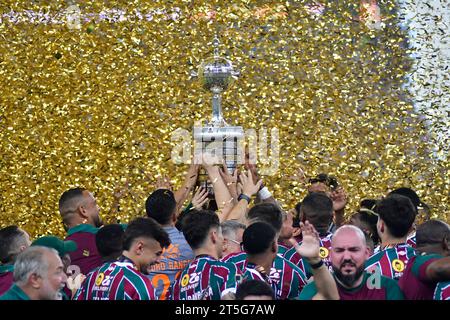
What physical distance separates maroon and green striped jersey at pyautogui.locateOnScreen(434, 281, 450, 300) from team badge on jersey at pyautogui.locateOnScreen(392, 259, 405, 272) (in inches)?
31.4

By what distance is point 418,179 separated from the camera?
44.2 feet

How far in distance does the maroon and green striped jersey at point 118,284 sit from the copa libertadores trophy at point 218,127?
5644 mm

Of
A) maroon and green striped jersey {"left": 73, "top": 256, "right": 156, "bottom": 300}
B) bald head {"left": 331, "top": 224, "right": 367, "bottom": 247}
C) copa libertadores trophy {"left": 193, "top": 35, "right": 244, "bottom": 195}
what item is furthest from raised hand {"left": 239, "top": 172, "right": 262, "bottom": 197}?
bald head {"left": 331, "top": 224, "right": 367, "bottom": 247}

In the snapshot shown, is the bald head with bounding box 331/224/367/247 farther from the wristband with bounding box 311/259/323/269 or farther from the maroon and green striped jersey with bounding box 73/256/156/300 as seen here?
the maroon and green striped jersey with bounding box 73/256/156/300

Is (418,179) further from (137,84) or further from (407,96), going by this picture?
(137,84)

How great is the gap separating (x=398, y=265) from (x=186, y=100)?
687cm

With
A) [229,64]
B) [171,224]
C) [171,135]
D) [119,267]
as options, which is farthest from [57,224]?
[119,267]

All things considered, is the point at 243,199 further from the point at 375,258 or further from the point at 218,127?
the point at 218,127

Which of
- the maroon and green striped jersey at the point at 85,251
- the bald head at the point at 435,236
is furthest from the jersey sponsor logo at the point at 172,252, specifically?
the bald head at the point at 435,236

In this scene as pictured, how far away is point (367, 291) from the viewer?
20.4ft

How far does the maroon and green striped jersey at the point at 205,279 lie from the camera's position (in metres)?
6.88

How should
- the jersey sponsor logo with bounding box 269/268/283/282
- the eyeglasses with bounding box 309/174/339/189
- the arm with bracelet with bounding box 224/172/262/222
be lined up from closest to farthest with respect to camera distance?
the jersey sponsor logo with bounding box 269/268/283/282, the arm with bracelet with bounding box 224/172/262/222, the eyeglasses with bounding box 309/174/339/189

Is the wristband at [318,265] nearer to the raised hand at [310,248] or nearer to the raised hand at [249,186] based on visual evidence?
the raised hand at [310,248]

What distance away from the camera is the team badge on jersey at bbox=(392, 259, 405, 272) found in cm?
712
